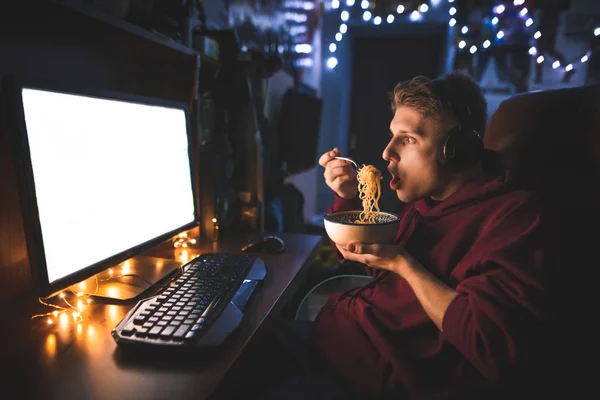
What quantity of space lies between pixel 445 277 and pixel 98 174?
2.62 ft

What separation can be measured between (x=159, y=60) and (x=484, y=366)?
4.30 feet

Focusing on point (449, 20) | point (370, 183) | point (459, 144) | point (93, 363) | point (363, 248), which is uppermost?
point (449, 20)

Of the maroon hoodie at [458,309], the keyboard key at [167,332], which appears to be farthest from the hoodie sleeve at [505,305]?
the keyboard key at [167,332]

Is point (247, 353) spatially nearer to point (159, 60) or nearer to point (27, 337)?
A: point (27, 337)

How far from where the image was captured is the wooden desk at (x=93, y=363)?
0.57 m

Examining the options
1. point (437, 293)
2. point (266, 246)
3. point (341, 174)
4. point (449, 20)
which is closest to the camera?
point (437, 293)

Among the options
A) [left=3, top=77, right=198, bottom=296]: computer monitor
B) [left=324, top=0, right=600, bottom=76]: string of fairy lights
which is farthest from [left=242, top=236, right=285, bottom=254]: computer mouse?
[left=324, top=0, right=600, bottom=76]: string of fairy lights

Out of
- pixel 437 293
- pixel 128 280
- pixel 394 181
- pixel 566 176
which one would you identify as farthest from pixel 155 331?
pixel 566 176

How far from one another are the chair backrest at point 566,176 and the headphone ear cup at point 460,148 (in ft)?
0.56

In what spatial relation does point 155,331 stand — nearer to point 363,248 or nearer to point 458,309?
point 363,248

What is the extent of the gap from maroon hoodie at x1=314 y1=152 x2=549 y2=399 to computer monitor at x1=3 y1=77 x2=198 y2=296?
54cm

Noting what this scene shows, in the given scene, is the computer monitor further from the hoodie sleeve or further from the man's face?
the hoodie sleeve

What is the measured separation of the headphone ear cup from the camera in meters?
0.87

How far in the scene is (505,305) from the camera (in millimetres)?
671
